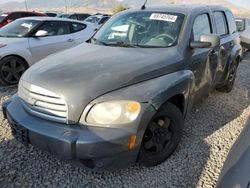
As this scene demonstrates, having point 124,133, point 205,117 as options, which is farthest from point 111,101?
point 205,117

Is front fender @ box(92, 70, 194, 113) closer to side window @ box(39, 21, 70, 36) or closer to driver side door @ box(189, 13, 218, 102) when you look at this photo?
driver side door @ box(189, 13, 218, 102)

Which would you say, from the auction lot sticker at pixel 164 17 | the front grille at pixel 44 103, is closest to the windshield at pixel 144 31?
the auction lot sticker at pixel 164 17

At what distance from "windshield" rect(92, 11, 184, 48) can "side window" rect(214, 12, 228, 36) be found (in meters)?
1.14

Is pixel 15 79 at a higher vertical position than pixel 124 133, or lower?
lower

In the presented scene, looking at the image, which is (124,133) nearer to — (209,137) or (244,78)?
(209,137)

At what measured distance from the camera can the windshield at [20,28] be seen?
6328 mm

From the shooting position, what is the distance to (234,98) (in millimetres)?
5332

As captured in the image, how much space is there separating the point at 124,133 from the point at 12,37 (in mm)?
4836

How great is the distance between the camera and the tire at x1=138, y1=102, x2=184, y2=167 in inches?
111

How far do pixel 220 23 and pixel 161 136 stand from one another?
2.65 m

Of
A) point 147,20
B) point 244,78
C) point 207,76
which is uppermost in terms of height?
point 147,20

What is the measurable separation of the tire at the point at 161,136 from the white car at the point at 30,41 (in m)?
4.05

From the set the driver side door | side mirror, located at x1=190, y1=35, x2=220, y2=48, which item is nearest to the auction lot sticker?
the driver side door

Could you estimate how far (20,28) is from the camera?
649cm
